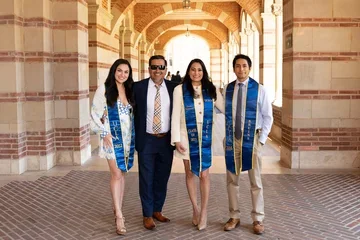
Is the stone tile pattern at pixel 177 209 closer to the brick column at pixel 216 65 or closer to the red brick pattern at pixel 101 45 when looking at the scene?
the red brick pattern at pixel 101 45

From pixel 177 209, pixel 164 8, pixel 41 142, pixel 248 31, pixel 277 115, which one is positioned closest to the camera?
pixel 177 209

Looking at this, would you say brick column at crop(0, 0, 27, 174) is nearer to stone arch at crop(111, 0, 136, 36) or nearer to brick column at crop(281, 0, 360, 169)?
brick column at crop(281, 0, 360, 169)

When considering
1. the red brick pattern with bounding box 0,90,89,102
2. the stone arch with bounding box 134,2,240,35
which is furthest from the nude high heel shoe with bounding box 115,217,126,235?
the stone arch with bounding box 134,2,240,35

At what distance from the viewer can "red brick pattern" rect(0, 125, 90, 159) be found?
25.3 ft

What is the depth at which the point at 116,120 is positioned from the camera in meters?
4.69

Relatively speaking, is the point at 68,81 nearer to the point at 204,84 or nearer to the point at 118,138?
the point at 118,138

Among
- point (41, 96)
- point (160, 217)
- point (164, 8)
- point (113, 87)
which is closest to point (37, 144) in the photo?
point (41, 96)

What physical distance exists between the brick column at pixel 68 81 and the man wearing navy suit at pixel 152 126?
3916mm

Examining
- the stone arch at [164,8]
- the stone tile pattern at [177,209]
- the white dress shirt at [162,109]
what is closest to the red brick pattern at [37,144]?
the stone tile pattern at [177,209]

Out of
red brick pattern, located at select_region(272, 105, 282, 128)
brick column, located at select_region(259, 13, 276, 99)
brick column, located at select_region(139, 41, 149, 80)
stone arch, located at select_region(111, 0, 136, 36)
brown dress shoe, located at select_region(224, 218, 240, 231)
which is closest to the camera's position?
brown dress shoe, located at select_region(224, 218, 240, 231)

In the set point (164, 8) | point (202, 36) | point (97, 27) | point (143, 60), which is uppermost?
point (202, 36)

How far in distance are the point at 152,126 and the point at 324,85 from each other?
428 cm

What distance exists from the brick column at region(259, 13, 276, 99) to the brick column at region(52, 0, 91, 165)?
6.91 m

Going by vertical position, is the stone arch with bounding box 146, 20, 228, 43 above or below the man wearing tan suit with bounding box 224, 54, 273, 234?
above
